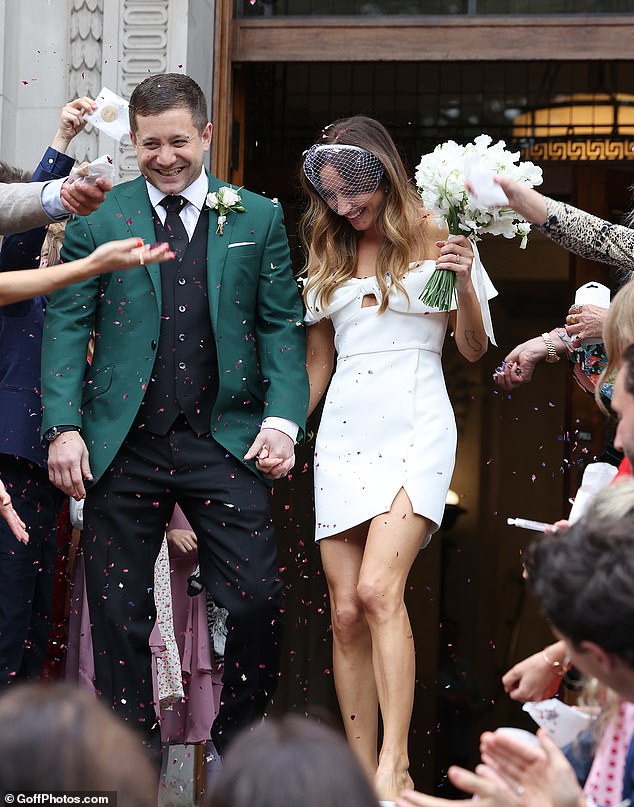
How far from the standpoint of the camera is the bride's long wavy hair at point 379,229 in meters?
4.28

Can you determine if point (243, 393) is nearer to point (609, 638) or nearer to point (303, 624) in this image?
point (609, 638)

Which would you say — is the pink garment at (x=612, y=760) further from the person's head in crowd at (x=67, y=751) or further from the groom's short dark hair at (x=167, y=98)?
the groom's short dark hair at (x=167, y=98)

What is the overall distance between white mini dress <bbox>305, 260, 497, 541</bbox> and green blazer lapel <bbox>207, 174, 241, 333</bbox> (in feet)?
1.37

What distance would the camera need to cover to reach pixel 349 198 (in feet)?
14.0

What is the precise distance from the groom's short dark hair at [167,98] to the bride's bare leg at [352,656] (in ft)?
4.75

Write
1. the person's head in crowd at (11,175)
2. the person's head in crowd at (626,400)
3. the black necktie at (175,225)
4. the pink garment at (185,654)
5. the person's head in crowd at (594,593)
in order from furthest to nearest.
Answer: the pink garment at (185,654) → the person's head in crowd at (11,175) → the black necktie at (175,225) → the person's head in crowd at (626,400) → the person's head in crowd at (594,593)

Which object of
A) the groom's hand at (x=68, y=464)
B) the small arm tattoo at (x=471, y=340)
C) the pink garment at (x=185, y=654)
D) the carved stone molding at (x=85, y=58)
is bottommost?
the pink garment at (x=185, y=654)

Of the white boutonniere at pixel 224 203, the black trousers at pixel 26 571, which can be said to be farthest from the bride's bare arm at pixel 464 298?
the black trousers at pixel 26 571

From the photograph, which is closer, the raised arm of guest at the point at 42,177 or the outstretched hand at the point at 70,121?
the raised arm of guest at the point at 42,177

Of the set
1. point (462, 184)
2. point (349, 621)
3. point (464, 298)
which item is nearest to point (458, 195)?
point (462, 184)

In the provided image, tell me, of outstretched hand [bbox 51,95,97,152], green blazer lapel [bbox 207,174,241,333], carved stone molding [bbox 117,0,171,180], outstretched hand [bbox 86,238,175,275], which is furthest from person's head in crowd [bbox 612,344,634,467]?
carved stone molding [bbox 117,0,171,180]

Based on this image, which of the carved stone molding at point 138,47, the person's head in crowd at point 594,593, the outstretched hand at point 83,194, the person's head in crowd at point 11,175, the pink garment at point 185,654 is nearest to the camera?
the person's head in crowd at point 594,593

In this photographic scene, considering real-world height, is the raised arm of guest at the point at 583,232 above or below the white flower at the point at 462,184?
below

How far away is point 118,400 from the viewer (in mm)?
4059
